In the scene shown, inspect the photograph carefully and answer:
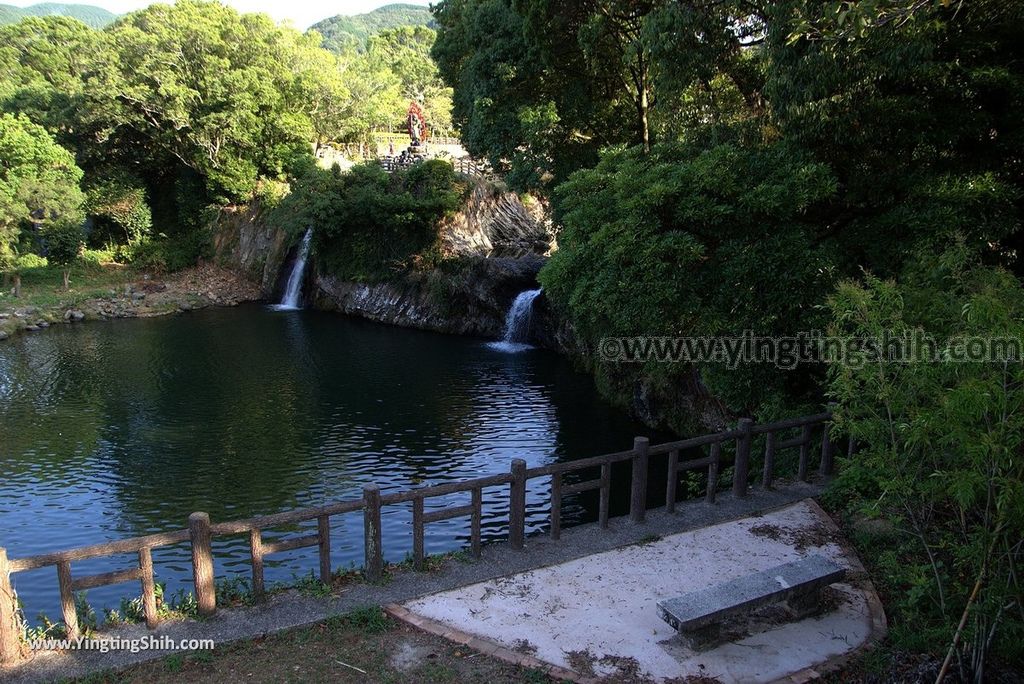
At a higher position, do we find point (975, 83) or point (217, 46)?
point (217, 46)

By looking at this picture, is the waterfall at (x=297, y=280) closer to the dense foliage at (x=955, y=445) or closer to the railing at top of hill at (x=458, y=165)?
the railing at top of hill at (x=458, y=165)

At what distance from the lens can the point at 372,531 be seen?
8.48 meters

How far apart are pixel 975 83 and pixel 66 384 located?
23039 mm

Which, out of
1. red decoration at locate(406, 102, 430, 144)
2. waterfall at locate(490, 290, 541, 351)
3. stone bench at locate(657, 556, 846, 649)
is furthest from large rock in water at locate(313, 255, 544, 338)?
stone bench at locate(657, 556, 846, 649)

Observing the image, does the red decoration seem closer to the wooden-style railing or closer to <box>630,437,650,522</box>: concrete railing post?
the wooden-style railing

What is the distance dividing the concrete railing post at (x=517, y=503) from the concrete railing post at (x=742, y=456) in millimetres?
3526

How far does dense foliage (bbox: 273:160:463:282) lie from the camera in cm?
3047

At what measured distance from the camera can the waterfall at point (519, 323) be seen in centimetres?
2684

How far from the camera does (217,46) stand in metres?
35.1

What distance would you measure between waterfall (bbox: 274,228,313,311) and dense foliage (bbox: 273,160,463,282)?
67.5 inches

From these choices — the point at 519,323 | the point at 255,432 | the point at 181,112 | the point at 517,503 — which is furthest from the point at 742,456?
the point at 181,112

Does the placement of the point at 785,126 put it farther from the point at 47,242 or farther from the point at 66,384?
the point at 47,242

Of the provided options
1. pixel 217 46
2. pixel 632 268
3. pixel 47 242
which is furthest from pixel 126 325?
pixel 632 268

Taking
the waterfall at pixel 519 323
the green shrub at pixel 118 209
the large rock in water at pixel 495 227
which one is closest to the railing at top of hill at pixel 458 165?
the large rock in water at pixel 495 227
